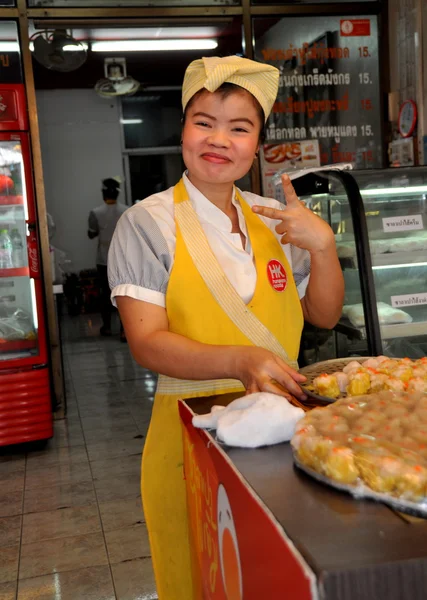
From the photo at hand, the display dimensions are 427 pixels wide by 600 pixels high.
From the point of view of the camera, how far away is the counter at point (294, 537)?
→ 28.9 inches

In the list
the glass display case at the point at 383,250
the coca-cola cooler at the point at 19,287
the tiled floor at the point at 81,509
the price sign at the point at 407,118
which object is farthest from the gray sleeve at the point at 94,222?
the glass display case at the point at 383,250

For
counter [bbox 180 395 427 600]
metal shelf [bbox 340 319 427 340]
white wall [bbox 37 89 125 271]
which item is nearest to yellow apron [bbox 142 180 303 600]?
counter [bbox 180 395 427 600]

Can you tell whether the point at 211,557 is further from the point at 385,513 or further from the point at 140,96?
the point at 140,96

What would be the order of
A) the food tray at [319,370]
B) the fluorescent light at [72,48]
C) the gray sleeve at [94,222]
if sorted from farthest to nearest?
1. the gray sleeve at [94,222]
2. the fluorescent light at [72,48]
3. the food tray at [319,370]

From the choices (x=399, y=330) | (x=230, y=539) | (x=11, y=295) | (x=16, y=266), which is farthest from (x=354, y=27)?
(x=230, y=539)

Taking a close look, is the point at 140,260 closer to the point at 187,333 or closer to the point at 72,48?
the point at 187,333

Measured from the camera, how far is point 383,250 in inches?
143

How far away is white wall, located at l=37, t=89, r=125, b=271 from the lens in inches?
480

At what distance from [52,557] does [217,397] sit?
190 centimetres

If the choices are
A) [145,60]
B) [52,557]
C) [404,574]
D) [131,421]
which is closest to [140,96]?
[145,60]

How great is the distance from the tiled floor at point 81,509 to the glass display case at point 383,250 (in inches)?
61.8

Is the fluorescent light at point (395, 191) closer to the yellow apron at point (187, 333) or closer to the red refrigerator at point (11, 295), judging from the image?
the yellow apron at point (187, 333)

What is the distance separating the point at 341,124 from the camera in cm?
514

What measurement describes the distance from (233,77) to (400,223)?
2218 mm
